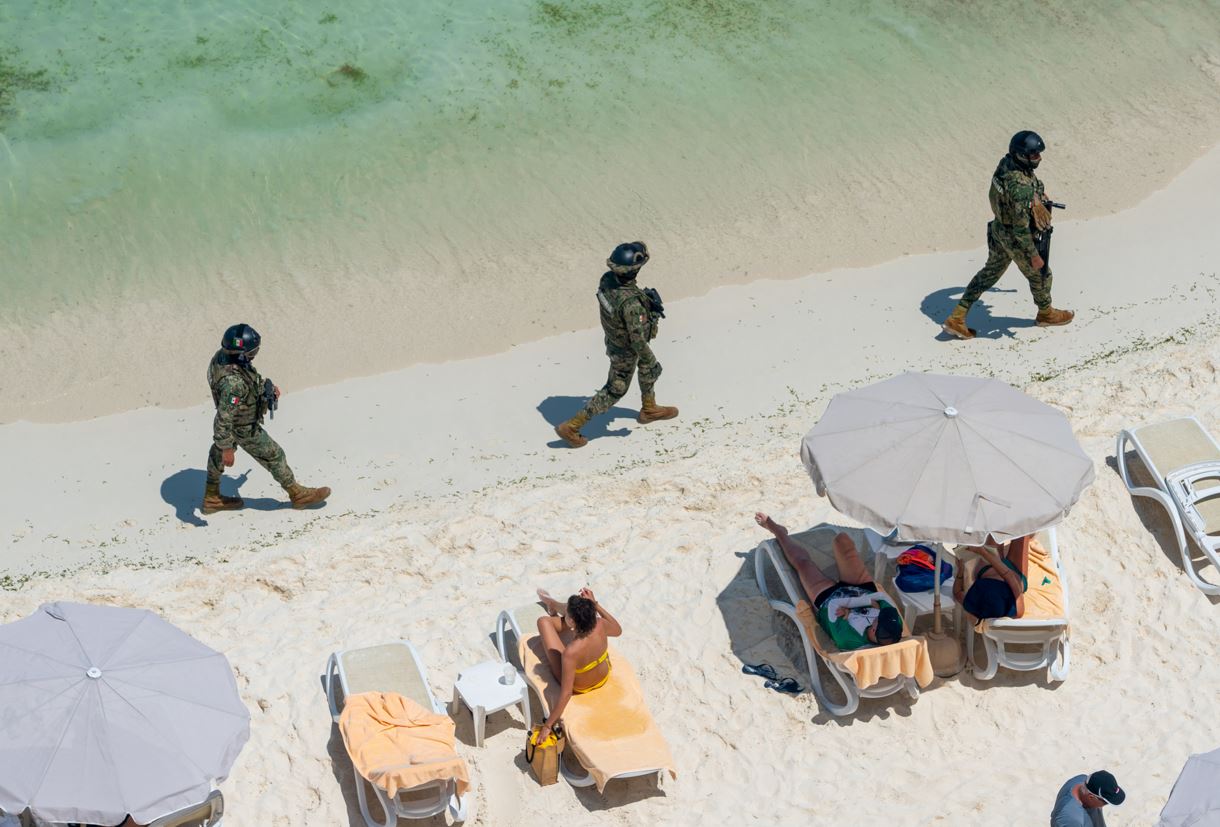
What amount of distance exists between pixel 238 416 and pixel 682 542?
337cm

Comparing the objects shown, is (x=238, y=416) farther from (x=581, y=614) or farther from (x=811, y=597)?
(x=811, y=597)

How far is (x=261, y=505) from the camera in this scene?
11.9 m

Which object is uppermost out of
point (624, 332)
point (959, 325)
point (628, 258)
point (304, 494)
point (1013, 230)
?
point (1013, 230)

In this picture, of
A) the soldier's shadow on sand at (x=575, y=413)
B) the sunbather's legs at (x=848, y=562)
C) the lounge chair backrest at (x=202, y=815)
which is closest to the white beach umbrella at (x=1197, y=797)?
the sunbather's legs at (x=848, y=562)

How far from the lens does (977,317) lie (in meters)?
14.1

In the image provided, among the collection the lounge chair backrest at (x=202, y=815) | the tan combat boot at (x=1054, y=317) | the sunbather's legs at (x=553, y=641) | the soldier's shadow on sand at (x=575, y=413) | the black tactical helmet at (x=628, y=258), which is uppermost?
the black tactical helmet at (x=628, y=258)

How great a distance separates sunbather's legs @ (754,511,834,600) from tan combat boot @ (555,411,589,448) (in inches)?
103

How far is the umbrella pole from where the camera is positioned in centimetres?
944

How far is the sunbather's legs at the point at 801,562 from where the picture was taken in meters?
9.50

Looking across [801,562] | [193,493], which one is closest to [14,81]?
[193,493]

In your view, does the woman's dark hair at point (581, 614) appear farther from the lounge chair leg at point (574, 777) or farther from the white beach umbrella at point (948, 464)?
the white beach umbrella at point (948, 464)

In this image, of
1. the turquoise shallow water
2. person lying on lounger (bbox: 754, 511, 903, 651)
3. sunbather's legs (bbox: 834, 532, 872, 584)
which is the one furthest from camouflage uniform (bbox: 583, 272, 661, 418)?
sunbather's legs (bbox: 834, 532, 872, 584)

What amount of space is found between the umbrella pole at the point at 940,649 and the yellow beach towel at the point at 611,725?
1.82 m

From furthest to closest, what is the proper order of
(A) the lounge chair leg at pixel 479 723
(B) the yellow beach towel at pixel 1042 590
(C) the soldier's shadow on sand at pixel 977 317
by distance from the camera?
1. (C) the soldier's shadow on sand at pixel 977 317
2. (B) the yellow beach towel at pixel 1042 590
3. (A) the lounge chair leg at pixel 479 723
